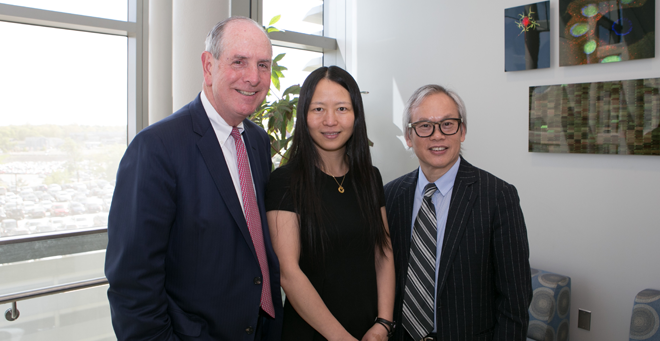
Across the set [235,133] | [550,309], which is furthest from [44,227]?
[550,309]

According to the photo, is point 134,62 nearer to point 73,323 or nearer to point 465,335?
point 73,323

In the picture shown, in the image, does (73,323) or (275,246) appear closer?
(275,246)

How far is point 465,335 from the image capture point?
1488 millimetres

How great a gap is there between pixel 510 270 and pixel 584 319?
2.13 metres

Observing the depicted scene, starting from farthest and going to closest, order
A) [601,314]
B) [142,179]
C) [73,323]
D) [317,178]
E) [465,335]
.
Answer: [601,314], [73,323], [317,178], [465,335], [142,179]

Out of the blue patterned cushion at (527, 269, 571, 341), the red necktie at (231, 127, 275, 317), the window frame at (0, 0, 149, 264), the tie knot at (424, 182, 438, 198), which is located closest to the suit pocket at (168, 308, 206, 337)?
the red necktie at (231, 127, 275, 317)

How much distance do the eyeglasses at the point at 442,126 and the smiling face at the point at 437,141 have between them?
0.5 inches

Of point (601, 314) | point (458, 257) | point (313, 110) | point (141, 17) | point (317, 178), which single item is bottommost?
point (601, 314)

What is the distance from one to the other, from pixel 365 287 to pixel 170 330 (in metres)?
0.69

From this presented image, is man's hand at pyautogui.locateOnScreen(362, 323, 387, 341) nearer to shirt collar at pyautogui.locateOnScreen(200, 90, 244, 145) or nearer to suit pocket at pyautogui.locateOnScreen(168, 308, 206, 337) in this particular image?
suit pocket at pyautogui.locateOnScreen(168, 308, 206, 337)

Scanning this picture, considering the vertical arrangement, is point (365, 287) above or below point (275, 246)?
below

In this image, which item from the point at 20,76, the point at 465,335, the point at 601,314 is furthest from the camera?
the point at 20,76

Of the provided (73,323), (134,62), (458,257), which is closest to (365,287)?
(458,257)

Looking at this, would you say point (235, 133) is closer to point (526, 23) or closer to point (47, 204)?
point (526, 23)
